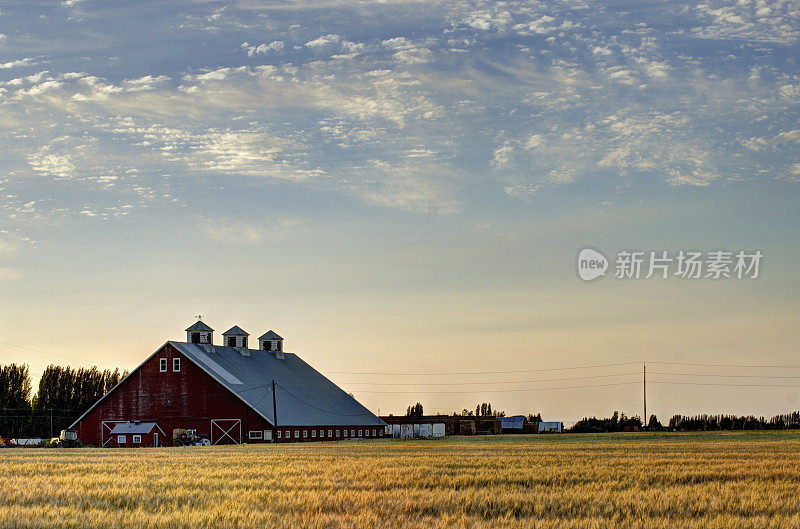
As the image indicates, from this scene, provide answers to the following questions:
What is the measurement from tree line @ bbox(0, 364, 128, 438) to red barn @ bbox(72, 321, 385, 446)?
2775 centimetres

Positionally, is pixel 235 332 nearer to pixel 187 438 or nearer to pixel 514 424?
pixel 187 438

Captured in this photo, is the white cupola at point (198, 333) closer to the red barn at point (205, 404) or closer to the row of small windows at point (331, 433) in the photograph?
the red barn at point (205, 404)

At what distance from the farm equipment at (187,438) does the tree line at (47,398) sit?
1383 inches

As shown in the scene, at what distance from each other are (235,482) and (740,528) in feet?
36.2

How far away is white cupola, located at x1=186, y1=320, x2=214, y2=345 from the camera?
84312mm

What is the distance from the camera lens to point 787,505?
15.6m

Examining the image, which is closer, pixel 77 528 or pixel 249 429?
pixel 77 528

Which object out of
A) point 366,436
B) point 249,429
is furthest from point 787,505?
point 366,436

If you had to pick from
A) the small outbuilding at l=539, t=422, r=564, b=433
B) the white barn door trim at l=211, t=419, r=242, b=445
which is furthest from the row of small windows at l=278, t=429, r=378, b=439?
the small outbuilding at l=539, t=422, r=564, b=433

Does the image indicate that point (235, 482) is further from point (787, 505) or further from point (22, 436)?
point (22, 436)

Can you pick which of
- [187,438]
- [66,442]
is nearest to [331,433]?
[187,438]

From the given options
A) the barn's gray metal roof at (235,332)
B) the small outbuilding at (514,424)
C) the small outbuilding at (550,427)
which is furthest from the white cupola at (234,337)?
the small outbuilding at (550,427)

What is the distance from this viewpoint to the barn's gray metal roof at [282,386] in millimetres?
76938

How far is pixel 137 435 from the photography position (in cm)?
7444
